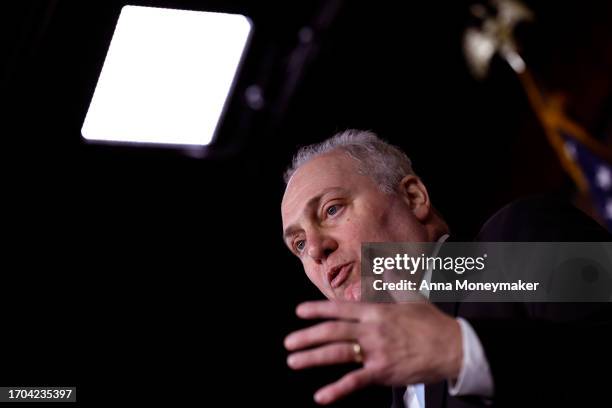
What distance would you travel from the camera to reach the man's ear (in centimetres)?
203

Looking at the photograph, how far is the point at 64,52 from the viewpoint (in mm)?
2539

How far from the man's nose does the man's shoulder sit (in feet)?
1.56

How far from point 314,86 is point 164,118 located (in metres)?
0.93

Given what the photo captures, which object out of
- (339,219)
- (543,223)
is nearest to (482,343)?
(543,223)

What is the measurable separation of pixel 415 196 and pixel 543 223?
68 centimetres

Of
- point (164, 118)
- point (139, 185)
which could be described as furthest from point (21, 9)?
point (139, 185)

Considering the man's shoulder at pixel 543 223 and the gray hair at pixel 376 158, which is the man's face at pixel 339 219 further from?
the man's shoulder at pixel 543 223

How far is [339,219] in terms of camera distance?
1934 mm

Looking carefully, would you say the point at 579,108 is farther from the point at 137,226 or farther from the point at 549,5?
the point at 137,226

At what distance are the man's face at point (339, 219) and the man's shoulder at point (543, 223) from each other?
16.5 inches

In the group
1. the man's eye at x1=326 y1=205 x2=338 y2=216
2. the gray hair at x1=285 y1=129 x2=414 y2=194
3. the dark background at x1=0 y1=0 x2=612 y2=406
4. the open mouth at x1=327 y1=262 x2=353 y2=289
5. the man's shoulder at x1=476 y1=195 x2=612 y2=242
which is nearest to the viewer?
the man's shoulder at x1=476 y1=195 x2=612 y2=242

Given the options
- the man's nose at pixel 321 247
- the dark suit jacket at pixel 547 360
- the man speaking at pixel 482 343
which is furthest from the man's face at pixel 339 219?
the dark suit jacket at pixel 547 360

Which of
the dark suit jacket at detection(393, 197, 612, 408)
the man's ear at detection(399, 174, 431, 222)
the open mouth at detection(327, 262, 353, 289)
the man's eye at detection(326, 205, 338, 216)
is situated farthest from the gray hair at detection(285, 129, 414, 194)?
the dark suit jacket at detection(393, 197, 612, 408)

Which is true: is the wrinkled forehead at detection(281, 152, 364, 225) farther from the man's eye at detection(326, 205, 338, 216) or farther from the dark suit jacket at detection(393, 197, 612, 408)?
the dark suit jacket at detection(393, 197, 612, 408)
